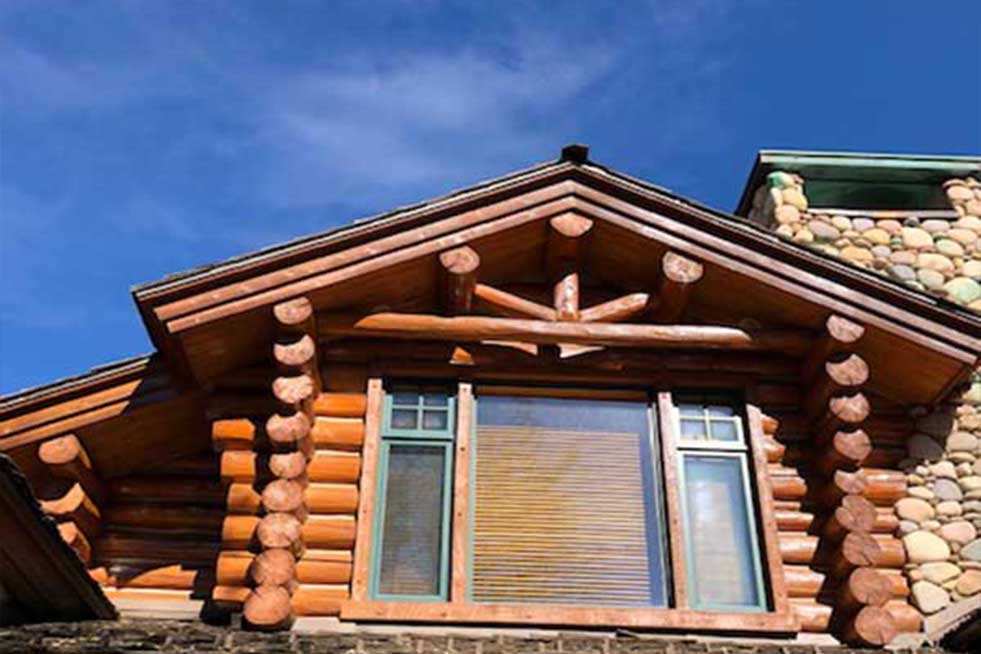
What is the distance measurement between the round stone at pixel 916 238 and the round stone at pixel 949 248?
0.30 feet

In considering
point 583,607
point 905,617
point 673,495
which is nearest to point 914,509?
point 905,617

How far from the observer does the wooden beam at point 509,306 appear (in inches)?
341

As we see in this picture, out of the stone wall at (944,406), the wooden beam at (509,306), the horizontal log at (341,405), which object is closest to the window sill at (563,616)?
the stone wall at (944,406)

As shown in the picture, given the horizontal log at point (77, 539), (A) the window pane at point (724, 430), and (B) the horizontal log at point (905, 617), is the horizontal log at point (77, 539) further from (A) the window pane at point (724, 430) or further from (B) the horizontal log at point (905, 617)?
(B) the horizontal log at point (905, 617)

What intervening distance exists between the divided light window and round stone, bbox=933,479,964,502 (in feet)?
5.03

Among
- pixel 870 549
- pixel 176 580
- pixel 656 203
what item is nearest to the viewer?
pixel 870 549

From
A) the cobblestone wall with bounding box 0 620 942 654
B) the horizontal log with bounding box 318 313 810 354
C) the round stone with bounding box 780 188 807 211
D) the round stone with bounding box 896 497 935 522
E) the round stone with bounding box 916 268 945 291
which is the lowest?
the cobblestone wall with bounding box 0 620 942 654

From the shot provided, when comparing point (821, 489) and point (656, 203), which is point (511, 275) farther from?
point (821, 489)

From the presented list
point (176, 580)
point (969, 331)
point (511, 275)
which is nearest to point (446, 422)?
point (511, 275)

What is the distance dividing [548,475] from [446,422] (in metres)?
0.87

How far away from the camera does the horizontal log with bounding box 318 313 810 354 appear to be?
845 centimetres

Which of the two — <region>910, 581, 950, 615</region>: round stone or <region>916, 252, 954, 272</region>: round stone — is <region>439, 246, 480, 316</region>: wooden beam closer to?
<region>910, 581, 950, 615</region>: round stone

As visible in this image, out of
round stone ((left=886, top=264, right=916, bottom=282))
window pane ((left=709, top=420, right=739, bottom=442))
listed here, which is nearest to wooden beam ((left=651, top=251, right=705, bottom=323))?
window pane ((left=709, top=420, right=739, bottom=442))

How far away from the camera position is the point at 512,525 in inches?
314
